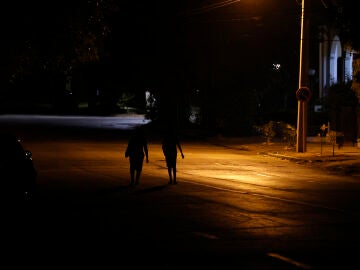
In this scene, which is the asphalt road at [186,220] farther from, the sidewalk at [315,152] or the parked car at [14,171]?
the sidewalk at [315,152]

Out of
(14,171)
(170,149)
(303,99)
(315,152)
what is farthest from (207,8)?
(14,171)

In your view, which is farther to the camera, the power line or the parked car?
the power line

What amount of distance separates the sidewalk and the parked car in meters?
13.6

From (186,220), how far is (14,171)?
3.03 metres

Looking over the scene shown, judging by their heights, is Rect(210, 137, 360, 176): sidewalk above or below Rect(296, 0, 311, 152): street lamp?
below

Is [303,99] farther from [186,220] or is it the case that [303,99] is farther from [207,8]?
[186,220]

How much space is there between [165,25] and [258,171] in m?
28.0

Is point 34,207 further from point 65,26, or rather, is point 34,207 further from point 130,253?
point 65,26

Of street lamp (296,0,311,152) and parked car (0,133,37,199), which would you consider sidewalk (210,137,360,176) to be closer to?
street lamp (296,0,311,152)

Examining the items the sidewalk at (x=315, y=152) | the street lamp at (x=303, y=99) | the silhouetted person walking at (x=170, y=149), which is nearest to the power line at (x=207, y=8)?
the sidewalk at (x=315, y=152)

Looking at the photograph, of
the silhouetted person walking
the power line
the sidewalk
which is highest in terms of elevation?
the power line

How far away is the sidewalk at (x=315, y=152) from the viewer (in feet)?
83.3

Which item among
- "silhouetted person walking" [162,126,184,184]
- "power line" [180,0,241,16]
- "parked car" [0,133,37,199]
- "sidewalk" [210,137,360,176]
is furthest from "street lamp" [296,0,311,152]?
"parked car" [0,133,37,199]

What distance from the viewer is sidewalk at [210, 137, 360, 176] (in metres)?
25.4
